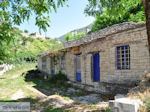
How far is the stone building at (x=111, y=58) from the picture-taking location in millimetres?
16328

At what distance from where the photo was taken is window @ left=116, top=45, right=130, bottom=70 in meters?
17.4

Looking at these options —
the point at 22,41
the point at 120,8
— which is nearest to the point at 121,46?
the point at 120,8

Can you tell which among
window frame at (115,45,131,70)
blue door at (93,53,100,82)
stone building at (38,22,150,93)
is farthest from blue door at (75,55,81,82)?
window frame at (115,45,131,70)

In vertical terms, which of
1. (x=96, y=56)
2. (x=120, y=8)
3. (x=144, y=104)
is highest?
(x=120, y=8)

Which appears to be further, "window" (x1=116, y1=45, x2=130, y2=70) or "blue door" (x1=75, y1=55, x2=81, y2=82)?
"blue door" (x1=75, y1=55, x2=81, y2=82)

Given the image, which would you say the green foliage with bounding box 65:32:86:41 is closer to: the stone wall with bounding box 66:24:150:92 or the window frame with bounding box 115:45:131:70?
the stone wall with bounding box 66:24:150:92

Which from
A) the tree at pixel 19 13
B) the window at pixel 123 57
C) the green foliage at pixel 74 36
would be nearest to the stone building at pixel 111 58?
the window at pixel 123 57

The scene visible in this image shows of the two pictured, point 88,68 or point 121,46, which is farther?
point 88,68

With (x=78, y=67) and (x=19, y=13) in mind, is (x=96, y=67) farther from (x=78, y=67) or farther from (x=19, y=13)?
(x=19, y=13)

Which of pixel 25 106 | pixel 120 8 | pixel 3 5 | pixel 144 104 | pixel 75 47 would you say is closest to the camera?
pixel 25 106

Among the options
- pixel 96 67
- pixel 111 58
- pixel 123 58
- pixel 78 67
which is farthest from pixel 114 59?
pixel 78 67

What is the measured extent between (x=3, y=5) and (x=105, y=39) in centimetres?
985

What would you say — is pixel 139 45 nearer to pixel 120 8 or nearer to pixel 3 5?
pixel 120 8

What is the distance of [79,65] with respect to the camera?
23922 mm
